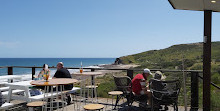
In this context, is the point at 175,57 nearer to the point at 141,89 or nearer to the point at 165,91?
the point at 141,89

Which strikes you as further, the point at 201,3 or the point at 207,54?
the point at 207,54

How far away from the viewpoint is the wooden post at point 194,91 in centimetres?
515

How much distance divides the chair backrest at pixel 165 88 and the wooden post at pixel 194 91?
155cm

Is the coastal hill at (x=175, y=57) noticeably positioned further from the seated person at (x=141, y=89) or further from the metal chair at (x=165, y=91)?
the metal chair at (x=165, y=91)

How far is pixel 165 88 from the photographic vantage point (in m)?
3.80

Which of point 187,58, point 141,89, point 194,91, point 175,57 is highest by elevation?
point 175,57

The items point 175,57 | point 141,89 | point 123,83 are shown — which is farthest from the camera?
point 175,57

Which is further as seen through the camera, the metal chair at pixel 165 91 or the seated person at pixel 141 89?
the seated person at pixel 141 89

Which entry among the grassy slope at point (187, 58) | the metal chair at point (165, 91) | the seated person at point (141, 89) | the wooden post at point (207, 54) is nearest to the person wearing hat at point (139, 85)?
the seated person at point (141, 89)

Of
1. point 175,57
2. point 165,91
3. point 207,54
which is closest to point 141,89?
point 165,91

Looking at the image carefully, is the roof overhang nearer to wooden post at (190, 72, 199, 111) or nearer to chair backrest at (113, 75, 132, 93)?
wooden post at (190, 72, 199, 111)

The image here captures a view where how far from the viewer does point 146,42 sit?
48812mm

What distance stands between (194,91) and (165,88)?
182 cm

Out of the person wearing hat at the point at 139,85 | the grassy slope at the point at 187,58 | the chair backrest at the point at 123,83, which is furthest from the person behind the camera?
the grassy slope at the point at 187,58
